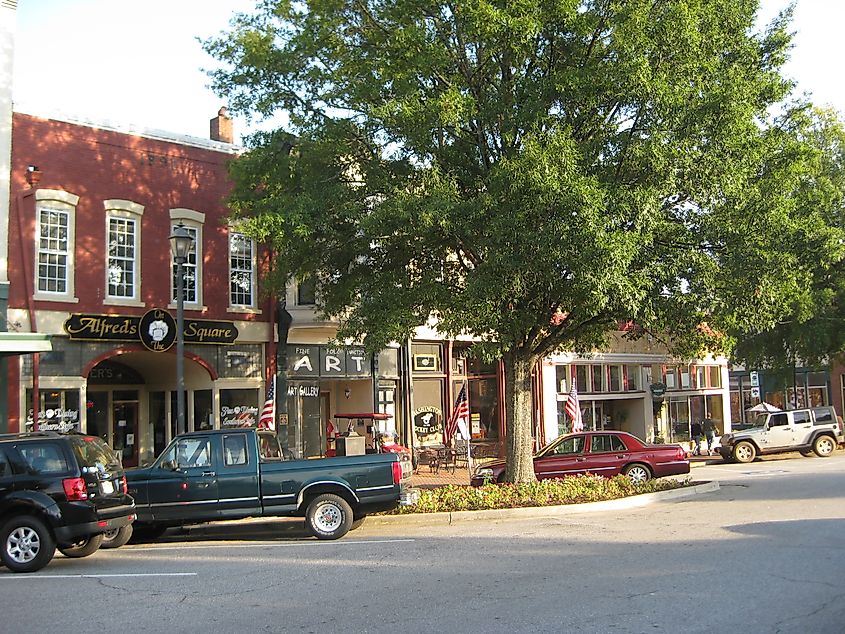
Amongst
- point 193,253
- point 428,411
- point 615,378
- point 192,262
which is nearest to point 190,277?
point 192,262

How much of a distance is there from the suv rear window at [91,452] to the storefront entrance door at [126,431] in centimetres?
1053

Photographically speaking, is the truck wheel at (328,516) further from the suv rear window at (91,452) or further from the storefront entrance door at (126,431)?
the storefront entrance door at (126,431)

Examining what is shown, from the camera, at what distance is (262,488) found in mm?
13469

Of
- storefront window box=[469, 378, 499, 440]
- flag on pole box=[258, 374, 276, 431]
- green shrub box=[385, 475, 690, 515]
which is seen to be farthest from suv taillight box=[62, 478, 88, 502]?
storefront window box=[469, 378, 499, 440]

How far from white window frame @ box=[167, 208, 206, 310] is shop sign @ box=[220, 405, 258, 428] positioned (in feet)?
9.34

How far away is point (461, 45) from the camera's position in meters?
15.7

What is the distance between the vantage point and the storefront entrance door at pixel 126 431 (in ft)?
74.8

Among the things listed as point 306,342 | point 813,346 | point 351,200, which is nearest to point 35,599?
point 351,200

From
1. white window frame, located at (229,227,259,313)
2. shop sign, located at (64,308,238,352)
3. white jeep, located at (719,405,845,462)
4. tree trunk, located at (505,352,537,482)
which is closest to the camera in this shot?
tree trunk, located at (505,352,537,482)

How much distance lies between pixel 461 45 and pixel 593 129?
2814mm

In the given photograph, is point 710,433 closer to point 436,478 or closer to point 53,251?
point 436,478

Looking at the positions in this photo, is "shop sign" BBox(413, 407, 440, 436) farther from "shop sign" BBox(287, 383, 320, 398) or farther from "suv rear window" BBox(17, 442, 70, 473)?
"suv rear window" BBox(17, 442, 70, 473)

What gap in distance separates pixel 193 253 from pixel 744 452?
19336mm

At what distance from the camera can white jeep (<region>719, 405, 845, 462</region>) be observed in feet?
98.1
